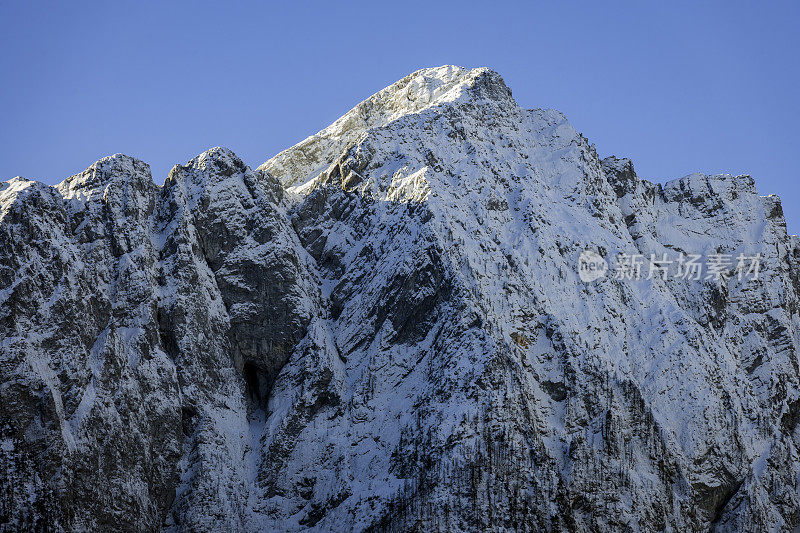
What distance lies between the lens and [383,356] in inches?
4161

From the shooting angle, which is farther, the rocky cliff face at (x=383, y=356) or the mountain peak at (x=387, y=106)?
the mountain peak at (x=387, y=106)

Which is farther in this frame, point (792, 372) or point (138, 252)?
point (792, 372)

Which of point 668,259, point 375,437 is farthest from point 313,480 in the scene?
point 668,259

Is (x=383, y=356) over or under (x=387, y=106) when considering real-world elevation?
under

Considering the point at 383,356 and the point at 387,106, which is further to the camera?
the point at 387,106

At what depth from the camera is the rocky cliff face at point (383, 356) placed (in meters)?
92.4

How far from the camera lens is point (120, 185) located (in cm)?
10875

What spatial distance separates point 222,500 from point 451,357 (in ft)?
78.1

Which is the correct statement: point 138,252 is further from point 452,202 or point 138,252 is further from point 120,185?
point 452,202

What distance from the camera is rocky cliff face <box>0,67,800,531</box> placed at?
92.4 m

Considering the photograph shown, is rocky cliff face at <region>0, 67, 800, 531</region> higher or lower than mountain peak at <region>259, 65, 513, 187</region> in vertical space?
lower

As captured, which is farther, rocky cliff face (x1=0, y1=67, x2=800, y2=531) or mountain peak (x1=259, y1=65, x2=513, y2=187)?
mountain peak (x1=259, y1=65, x2=513, y2=187)

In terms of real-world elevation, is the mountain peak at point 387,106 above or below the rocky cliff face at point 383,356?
above

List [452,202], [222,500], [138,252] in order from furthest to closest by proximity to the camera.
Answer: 1. [452,202]
2. [138,252]
3. [222,500]
